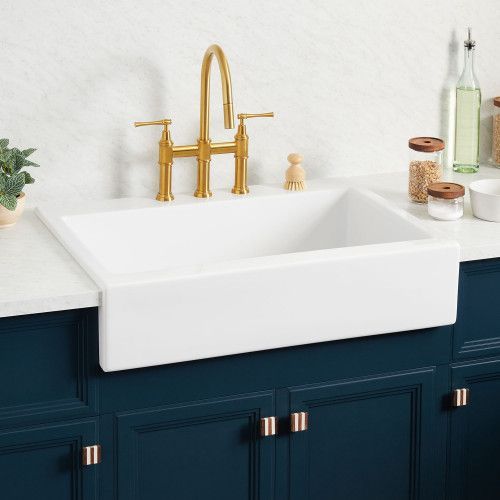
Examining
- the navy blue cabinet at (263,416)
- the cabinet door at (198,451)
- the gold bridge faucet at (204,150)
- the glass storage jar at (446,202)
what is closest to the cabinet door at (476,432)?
the navy blue cabinet at (263,416)

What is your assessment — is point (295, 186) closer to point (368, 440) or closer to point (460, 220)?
point (460, 220)

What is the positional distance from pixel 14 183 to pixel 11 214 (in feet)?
0.31

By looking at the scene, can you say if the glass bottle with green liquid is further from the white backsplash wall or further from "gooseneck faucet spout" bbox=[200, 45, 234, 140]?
"gooseneck faucet spout" bbox=[200, 45, 234, 140]

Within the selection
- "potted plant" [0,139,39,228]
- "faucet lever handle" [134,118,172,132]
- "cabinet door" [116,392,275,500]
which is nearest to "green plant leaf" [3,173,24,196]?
"potted plant" [0,139,39,228]

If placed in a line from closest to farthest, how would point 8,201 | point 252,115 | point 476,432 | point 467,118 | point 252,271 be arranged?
point 252,271 → point 8,201 → point 476,432 → point 252,115 → point 467,118

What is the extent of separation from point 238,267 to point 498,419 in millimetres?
827

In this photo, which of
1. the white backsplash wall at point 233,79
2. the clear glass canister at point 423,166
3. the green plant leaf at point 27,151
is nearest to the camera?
the green plant leaf at point 27,151

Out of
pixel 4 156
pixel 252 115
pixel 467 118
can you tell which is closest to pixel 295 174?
pixel 252 115

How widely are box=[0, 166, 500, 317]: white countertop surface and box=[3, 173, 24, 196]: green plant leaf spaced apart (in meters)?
0.11

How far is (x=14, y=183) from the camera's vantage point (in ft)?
9.02

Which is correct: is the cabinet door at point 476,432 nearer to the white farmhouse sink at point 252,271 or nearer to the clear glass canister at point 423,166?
the white farmhouse sink at point 252,271

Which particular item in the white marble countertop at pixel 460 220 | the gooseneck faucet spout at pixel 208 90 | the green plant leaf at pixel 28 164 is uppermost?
the gooseneck faucet spout at pixel 208 90

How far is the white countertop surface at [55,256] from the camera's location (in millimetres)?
2416

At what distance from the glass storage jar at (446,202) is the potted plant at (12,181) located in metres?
0.95
